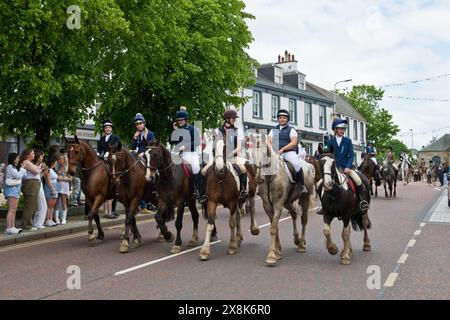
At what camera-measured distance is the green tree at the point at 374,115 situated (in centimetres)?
7238

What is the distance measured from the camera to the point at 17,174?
11820 mm

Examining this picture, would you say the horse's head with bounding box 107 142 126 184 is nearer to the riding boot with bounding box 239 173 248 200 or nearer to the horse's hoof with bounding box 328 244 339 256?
the riding boot with bounding box 239 173 248 200

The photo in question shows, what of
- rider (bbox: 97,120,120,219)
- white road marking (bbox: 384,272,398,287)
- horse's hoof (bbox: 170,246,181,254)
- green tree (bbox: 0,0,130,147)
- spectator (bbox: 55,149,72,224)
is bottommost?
white road marking (bbox: 384,272,398,287)

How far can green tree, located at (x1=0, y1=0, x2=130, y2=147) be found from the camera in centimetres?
1137

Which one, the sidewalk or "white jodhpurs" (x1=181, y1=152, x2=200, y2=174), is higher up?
"white jodhpurs" (x1=181, y1=152, x2=200, y2=174)

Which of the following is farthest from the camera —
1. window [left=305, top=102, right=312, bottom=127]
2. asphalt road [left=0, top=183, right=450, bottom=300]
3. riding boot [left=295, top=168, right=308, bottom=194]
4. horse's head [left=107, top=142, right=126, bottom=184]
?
window [left=305, top=102, right=312, bottom=127]

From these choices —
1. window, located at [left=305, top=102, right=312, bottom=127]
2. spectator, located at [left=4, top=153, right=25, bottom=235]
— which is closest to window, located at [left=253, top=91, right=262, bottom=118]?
window, located at [left=305, top=102, right=312, bottom=127]

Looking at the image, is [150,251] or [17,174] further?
[17,174]

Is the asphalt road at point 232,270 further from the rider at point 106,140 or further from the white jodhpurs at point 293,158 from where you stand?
the rider at point 106,140

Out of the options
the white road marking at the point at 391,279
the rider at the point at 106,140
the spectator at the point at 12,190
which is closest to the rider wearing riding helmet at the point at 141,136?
the rider at the point at 106,140

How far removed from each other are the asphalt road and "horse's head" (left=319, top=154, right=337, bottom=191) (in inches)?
55.0
